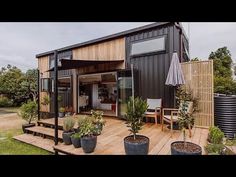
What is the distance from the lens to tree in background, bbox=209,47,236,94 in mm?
11727

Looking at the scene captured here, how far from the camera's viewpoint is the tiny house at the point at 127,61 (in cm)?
593

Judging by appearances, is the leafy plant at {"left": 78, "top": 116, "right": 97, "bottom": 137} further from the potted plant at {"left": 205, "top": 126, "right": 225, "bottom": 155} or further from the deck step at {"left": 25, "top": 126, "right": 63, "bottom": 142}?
the potted plant at {"left": 205, "top": 126, "right": 225, "bottom": 155}

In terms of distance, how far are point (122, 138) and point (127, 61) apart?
11.3 ft

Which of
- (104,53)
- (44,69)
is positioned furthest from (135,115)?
(44,69)

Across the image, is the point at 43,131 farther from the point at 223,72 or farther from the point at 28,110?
the point at 223,72

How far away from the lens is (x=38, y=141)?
5121mm
